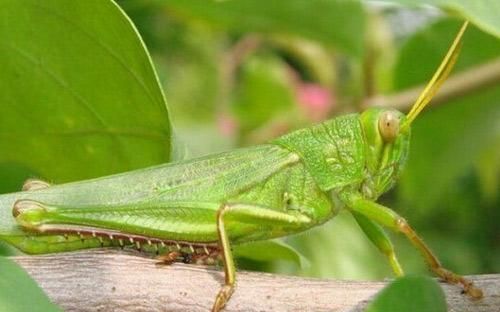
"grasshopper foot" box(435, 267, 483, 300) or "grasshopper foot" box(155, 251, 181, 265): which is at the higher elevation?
"grasshopper foot" box(155, 251, 181, 265)

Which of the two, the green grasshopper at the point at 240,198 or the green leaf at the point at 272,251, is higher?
the green grasshopper at the point at 240,198

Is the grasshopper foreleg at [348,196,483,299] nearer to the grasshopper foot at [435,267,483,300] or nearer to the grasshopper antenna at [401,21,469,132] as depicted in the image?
the grasshopper foot at [435,267,483,300]

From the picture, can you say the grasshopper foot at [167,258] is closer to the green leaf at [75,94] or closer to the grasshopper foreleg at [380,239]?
the green leaf at [75,94]

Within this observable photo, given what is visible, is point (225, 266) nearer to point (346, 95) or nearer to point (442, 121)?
point (442, 121)

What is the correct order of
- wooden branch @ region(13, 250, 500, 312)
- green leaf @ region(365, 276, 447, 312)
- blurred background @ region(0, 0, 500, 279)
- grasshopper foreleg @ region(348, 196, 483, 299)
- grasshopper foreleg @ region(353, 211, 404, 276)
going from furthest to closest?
blurred background @ region(0, 0, 500, 279)
grasshopper foreleg @ region(353, 211, 404, 276)
grasshopper foreleg @ region(348, 196, 483, 299)
wooden branch @ region(13, 250, 500, 312)
green leaf @ region(365, 276, 447, 312)

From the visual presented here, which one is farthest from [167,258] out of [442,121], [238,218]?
[442,121]

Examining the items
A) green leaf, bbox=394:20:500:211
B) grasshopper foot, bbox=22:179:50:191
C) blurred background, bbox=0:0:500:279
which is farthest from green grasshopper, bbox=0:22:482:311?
green leaf, bbox=394:20:500:211

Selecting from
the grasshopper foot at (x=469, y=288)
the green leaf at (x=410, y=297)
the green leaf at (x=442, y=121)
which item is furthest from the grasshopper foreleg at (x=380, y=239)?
the green leaf at (x=442, y=121)
